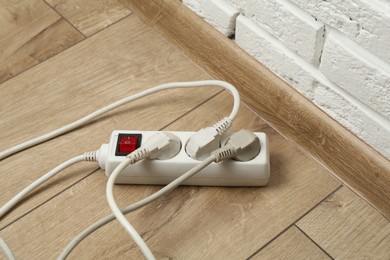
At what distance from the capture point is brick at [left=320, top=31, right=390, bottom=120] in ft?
2.34

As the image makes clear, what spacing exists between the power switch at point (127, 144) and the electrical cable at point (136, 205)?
0.07 meters

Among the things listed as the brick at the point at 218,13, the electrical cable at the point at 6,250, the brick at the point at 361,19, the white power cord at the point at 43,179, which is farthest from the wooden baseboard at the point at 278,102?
the electrical cable at the point at 6,250

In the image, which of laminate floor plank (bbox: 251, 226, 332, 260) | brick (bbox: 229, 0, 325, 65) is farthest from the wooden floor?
brick (bbox: 229, 0, 325, 65)

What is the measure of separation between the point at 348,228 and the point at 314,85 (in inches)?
7.9

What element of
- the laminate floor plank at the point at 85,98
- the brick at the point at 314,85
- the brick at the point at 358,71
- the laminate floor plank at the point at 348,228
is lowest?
the laminate floor plank at the point at 348,228

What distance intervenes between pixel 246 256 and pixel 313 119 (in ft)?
0.70

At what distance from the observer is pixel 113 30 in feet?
3.43

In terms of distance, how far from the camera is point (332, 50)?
755mm

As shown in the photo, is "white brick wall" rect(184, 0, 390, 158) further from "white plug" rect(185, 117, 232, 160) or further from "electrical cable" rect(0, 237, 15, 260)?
"electrical cable" rect(0, 237, 15, 260)

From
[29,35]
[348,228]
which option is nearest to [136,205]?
[348,228]

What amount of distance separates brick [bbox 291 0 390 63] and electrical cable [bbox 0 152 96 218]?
0.37 meters

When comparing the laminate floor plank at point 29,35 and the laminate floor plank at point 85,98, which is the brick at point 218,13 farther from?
the laminate floor plank at point 29,35

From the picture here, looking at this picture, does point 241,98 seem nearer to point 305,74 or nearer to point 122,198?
point 305,74

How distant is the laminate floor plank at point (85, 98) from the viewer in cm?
88
